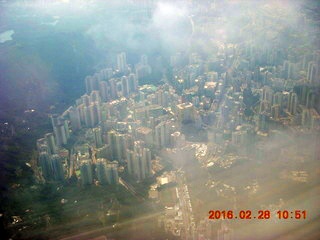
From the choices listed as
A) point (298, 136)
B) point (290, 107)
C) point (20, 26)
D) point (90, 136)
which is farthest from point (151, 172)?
point (20, 26)

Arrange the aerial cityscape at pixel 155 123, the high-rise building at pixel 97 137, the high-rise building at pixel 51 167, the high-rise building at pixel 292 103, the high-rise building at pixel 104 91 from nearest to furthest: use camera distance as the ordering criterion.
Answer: the aerial cityscape at pixel 155 123 < the high-rise building at pixel 51 167 < the high-rise building at pixel 97 137 < the high-rise building at pixel 292 103 < the high-rise building at pixel 104 91

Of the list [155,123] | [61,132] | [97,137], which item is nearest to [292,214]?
[155,123]

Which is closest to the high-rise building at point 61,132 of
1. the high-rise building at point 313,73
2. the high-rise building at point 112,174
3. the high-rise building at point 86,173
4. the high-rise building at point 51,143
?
the high-rise building at point 51,143

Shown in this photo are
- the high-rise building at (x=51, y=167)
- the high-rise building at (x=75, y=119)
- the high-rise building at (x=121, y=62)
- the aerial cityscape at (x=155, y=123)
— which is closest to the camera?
the aerial cityscape at (x=155, y=123)

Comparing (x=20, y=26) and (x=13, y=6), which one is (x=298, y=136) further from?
(x=13, y=6)

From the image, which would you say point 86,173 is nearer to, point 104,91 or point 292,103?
point 104,91

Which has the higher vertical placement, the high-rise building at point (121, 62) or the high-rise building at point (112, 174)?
the high-rise building at point (121, 62)

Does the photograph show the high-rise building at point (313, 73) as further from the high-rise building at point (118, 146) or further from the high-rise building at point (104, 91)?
the high-rise building at point (118, 146)
